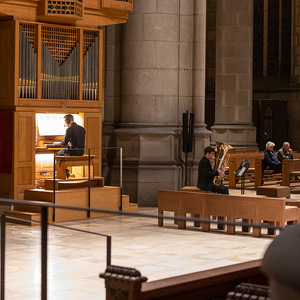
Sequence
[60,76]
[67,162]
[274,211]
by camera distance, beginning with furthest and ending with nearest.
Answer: [60,76] < [67,162] < [274,211]

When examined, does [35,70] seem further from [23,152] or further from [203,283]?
[203,283]

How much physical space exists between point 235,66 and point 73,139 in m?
12.7

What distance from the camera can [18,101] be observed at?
14.5 metres

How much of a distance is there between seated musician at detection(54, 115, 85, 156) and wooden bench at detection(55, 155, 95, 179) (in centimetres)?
17

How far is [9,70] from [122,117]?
3.72 meters

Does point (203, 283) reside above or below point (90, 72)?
below

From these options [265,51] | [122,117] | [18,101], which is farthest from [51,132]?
[265,51]

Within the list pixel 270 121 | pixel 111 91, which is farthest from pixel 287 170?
pixel 270 121

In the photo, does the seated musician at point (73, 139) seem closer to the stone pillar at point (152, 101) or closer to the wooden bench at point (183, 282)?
the stone pillar at point (152, 101)

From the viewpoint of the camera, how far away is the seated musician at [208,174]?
1367 cm

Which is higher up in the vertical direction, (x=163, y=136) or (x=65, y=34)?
(x=65, y=34)

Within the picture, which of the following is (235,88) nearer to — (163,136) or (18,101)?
(163,136)

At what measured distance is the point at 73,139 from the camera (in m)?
14.9

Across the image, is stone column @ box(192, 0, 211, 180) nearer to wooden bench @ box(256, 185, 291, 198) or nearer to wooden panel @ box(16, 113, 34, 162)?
wooden bench @ box(256, 185, 291, 198)
